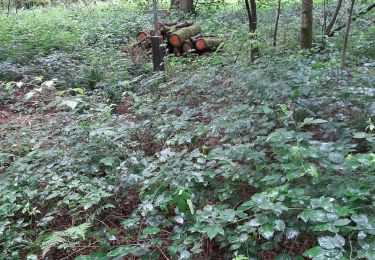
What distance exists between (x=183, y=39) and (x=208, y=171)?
7.77 meters

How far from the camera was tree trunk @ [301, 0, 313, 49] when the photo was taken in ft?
21.9

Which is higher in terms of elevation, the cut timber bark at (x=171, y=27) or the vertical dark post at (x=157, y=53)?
the cut timber bark at (x=171, y=27)

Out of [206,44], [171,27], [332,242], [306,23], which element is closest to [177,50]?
[206,44]

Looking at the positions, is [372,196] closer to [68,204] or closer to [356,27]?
[68,204]

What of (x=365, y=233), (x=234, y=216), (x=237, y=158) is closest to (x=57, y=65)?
(x=237, y=158)

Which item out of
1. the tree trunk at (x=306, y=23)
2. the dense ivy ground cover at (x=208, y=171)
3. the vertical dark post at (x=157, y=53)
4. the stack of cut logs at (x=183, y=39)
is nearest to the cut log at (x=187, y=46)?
the stack of cut logs at (x=183, y=39)

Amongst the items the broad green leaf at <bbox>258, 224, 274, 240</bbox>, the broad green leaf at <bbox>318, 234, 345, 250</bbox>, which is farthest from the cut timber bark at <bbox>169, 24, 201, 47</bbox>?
the broad green leaf at <bbox>318, 234, 345, 250</bbox>

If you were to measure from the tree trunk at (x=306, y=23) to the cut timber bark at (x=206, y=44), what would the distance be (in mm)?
3415

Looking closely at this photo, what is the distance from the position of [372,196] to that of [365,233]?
1.08ft

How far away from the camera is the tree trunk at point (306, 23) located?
21.9 ft

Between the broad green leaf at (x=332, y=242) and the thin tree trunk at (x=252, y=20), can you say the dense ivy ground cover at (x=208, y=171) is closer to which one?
the broad green leaf at (x=332, y=242)

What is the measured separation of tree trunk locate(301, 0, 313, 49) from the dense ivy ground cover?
0.72 m

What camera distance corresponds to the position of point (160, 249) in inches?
105

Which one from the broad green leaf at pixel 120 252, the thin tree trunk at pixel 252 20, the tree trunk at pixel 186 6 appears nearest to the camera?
the broad green leaf at pixel 120 252
